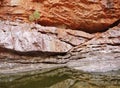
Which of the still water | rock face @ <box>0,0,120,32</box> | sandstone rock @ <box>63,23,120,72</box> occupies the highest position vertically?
rock face @ <box>0,0,120,32</box>

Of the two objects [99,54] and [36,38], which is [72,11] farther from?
[99,54]

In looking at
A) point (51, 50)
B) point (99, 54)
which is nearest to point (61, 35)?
point (51, 50)

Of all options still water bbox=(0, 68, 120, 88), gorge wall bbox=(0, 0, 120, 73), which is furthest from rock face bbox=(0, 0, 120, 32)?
still water bbox=(0, 68, 120, 88)

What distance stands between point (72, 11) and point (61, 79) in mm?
2281

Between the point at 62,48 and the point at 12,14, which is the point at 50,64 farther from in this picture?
the point at 12,14

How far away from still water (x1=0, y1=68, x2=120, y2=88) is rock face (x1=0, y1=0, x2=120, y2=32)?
167 centimetres

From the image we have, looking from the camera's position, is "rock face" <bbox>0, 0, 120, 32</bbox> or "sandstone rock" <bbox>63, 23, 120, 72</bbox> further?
"rock face" <bbox>0, 0, 120, 32</bbox>

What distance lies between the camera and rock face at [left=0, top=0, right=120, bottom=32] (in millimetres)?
6410

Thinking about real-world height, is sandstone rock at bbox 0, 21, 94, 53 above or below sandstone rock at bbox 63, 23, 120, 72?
above

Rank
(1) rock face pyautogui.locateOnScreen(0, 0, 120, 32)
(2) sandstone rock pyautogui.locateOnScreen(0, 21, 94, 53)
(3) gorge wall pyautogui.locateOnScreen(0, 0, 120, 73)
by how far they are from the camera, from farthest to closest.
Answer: (1) rock face pyautogui.locateOnScreen(0, 0, 120, 32) → (2) sandstone rock pyautogui.locateOnScreen(0, 21, 94, 53) → (3) gorge wall pyautogui.locateOnScreen(0, 0, 120, 73)

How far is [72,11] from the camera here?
21.3 feet

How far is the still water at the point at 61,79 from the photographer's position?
4500 millimetres

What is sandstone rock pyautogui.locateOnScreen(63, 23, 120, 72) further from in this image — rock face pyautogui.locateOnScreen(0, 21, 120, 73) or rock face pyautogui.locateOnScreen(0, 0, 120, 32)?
rock face pyautogui.locateOnScreen(0, 0, 120, 32)

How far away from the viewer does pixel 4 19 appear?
6.27 meters
